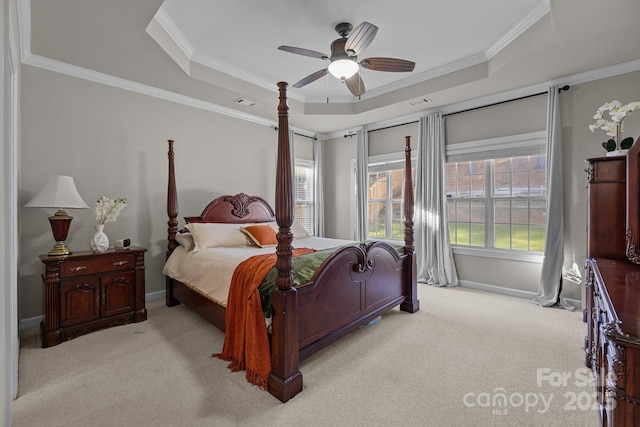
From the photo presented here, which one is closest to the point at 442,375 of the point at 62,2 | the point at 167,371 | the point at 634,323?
the point at 634,323

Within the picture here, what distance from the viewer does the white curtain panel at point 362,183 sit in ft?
18.2

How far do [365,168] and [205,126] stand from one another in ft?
9.46

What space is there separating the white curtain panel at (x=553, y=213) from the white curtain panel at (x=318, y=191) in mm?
3764

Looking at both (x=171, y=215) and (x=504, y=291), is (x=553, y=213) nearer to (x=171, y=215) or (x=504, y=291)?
(x=504, y=291)

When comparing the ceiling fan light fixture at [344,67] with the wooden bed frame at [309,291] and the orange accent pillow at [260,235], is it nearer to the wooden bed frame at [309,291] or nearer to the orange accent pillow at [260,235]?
the wooden bed frame at [309,291]

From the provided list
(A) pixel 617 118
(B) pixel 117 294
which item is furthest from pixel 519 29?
(B) pixel 117 294

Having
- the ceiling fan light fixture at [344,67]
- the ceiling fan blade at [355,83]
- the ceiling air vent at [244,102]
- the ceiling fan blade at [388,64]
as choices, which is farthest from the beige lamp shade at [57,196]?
the ceiling fan blade at [388,64]

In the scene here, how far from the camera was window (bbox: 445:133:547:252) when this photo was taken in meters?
Result: 3.92

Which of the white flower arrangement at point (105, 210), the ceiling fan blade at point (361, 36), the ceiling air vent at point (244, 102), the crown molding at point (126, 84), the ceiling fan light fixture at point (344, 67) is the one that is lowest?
the white flower arrangement at point (105, 210)

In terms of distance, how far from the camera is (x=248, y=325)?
213 cm

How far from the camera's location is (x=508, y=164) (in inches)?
163

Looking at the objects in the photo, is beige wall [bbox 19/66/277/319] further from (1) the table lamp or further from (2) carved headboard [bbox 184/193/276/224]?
(1) the table lamp

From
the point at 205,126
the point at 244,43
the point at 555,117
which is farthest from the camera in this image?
the point at 205,126

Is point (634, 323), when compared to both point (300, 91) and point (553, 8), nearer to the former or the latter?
point (553, 8)
